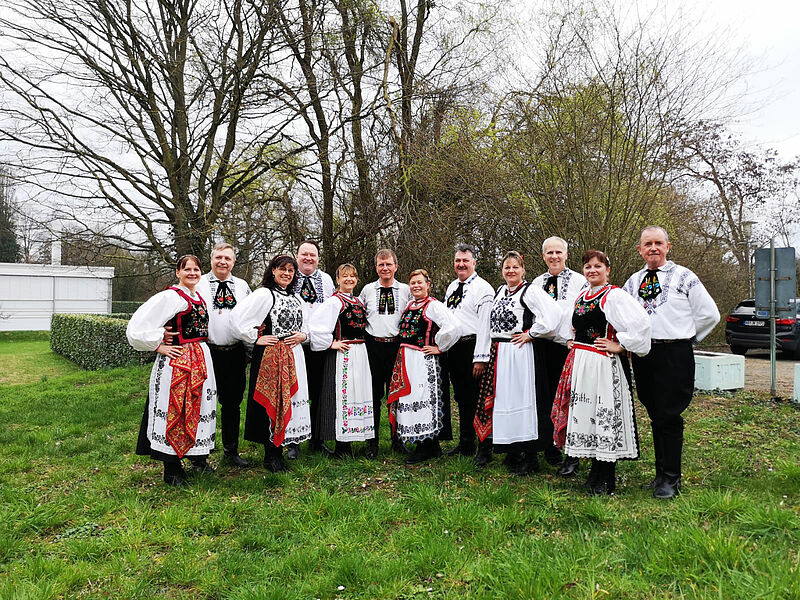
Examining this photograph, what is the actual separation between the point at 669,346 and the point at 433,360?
178cm

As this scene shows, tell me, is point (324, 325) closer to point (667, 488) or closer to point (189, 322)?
point (189, 322)

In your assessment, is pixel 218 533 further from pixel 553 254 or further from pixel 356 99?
pixel 356 99

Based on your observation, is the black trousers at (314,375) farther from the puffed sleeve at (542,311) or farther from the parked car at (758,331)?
the parked car at (758,331)

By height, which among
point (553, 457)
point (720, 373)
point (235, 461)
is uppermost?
point (720, 373)

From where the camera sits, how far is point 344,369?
14.9ft

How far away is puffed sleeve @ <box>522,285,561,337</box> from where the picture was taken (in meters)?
3.96

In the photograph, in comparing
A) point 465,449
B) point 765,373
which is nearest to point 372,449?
point 465,449

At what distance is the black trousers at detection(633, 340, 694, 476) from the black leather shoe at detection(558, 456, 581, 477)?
0.69m

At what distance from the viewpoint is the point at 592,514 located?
3166 mm

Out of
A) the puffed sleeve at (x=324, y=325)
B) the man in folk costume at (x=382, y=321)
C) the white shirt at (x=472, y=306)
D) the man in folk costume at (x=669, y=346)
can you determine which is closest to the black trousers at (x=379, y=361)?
the man in folk costume at (x=382, y=321)

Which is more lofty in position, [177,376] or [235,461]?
[177,376]

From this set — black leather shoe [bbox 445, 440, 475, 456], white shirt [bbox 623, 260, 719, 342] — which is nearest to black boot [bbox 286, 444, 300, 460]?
black leather shoe [bbox 445, 440, 475, 456]

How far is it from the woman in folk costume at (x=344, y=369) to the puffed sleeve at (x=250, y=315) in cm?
49

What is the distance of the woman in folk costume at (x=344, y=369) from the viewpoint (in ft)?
14.8
